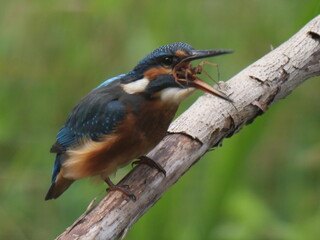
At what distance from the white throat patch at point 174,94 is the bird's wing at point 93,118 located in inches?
6.8

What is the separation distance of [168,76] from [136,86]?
7.1 inches

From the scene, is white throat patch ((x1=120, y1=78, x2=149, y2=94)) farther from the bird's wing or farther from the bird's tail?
the bird's tail

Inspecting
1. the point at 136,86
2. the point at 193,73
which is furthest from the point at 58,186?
the point at 193,73

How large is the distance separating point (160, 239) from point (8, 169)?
85 cm

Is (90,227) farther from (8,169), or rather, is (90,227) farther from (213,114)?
(8,169)

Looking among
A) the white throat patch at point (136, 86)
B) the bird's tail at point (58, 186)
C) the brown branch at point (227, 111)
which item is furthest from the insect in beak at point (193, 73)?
the bird's tail at point (58, 186)

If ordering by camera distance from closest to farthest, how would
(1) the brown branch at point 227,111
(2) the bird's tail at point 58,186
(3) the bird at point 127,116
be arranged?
(3) the bird at point 127,116 → (1) the brown branch at point 227,111 → (2) the bird's tail at point 58,186

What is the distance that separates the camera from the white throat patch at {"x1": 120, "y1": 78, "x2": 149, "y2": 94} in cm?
305

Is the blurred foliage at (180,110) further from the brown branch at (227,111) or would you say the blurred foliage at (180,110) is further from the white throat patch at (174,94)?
the white throat patch at (174,94)

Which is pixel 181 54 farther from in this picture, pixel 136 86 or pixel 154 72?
pixel 136 86

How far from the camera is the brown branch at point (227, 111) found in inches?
121

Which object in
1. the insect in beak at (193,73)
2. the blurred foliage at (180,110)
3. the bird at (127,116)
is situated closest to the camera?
the insect in beak at (193,73)

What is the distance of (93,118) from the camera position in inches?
129

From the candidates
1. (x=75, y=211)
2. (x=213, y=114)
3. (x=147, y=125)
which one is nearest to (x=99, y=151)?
(x=147, y=125)
